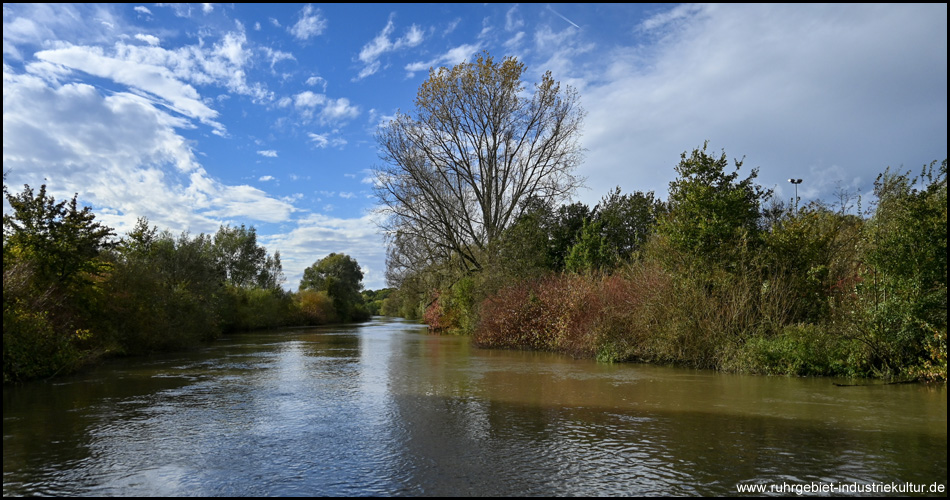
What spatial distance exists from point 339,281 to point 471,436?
213 feet

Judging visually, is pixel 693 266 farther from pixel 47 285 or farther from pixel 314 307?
pixel 314 307

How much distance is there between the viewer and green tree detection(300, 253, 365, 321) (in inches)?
2726

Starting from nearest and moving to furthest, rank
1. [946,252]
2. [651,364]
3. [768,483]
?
1. [768,483]
2. [946,252]
3. [651,364]

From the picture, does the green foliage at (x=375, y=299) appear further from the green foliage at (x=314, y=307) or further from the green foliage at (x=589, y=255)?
the green foliage at (x=589, y=255)

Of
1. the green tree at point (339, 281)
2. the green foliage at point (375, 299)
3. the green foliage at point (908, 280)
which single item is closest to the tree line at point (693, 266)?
the green foliage at point (908, 280)

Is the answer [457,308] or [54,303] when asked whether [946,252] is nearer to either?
[54,303]

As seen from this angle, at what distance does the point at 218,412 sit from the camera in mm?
9344

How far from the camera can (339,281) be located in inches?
2763

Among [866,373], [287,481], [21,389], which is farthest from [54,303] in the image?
[866,373]

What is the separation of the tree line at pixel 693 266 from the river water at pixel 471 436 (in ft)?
4.50

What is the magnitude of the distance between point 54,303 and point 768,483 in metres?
17.0

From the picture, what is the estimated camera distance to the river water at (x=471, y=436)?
5.59 m

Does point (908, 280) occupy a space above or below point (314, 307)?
above

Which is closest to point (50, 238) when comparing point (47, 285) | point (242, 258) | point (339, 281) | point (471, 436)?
point (47, 285)
